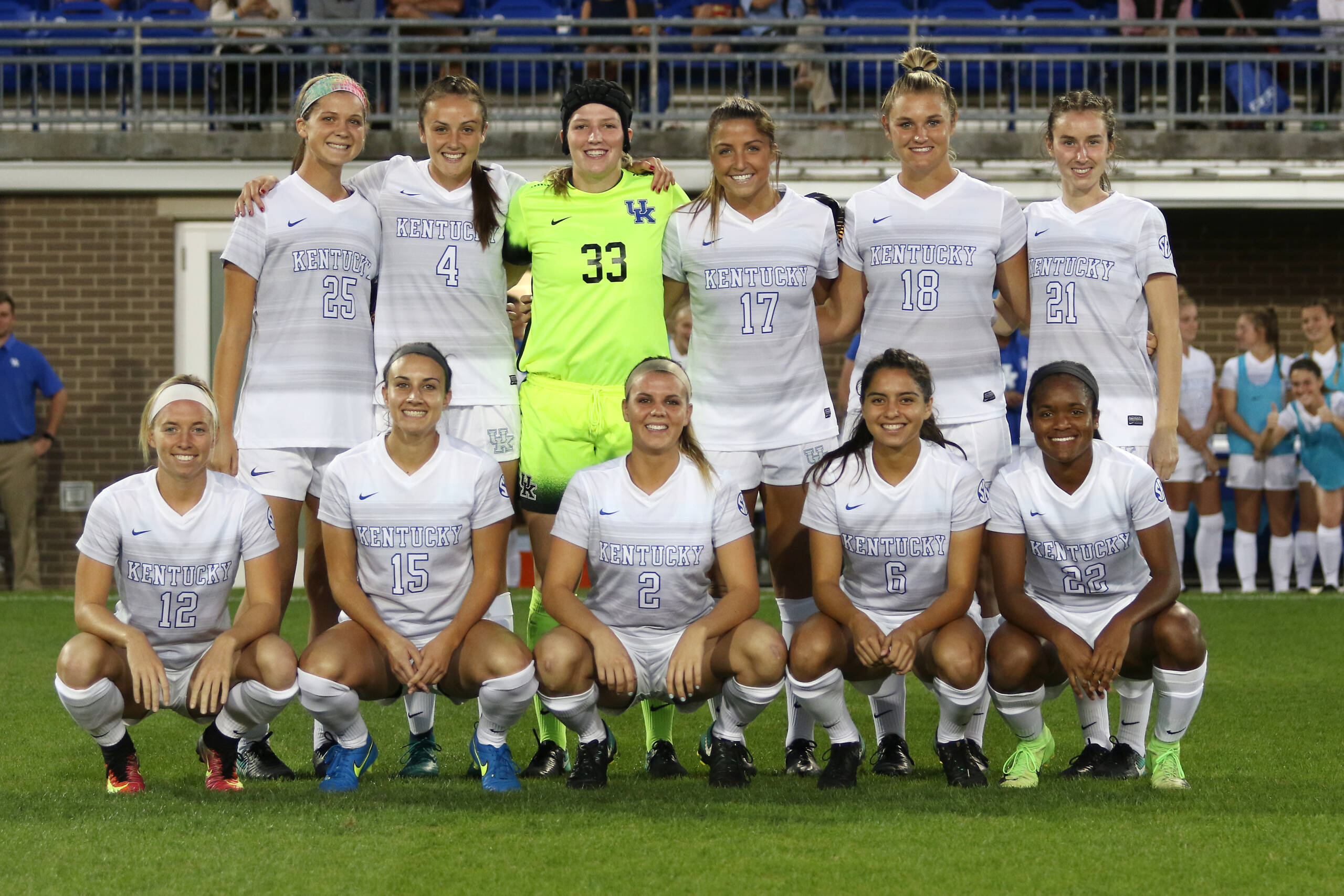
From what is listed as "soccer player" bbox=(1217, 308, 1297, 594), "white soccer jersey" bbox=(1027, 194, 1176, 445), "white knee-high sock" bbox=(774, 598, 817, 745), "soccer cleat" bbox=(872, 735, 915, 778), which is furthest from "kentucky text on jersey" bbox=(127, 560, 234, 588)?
"soccer player" bbox=(1217, 308, 1297, 594)

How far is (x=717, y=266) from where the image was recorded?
199 inches

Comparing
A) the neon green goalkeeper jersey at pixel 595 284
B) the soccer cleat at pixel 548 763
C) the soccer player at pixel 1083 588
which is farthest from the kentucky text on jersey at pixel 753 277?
the soccer cleat at pixel 548 763

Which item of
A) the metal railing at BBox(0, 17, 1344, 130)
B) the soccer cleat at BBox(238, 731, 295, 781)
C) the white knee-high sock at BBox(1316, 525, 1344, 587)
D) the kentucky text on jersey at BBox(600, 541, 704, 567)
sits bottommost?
the soccer cleat at BBox(238, 731, 295, 781)

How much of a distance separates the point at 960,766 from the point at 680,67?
9803mm

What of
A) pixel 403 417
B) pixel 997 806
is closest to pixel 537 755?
pixel 403 417

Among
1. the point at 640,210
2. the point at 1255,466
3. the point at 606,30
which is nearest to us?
the point at 640,210

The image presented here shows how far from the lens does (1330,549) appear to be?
36.1 ft

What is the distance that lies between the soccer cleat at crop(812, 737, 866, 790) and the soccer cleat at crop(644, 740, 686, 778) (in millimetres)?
519

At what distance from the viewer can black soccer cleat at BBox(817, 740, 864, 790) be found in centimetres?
463

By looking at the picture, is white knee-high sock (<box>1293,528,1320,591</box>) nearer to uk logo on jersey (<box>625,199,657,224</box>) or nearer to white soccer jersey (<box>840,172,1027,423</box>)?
white soccer jersey (<box>840,172,1027,423</box>)

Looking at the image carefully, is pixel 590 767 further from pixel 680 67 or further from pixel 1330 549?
pixel 680 67

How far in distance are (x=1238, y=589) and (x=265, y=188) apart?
8.68 metres

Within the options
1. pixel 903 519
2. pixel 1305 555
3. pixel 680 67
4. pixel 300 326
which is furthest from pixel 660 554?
pixel 680 67

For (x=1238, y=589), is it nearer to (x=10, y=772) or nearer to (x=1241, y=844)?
(x=1241, y=844)
